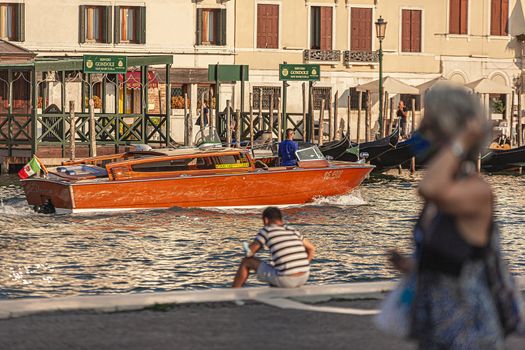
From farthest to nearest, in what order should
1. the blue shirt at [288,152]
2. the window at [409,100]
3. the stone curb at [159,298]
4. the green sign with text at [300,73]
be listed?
the window at [409,100] → the green sign with text at [300,73] → the blue shirt at [288,152] → the stone curb at [159,298]

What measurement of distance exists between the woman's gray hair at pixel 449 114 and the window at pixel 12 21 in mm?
41165

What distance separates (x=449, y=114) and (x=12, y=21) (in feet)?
136

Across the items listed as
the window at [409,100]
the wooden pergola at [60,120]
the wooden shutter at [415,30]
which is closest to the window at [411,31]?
the wooden shutter at [415,30]

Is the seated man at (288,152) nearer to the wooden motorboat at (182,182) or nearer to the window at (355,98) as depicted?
the wooden motorboat at (182,182)

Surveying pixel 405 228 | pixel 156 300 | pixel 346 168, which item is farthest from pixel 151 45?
pixel 156 300

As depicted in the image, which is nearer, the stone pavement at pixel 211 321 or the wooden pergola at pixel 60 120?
the stone pavement at pixel 211 321

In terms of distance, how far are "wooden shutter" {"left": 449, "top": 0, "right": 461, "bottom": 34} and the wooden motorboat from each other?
2444cm

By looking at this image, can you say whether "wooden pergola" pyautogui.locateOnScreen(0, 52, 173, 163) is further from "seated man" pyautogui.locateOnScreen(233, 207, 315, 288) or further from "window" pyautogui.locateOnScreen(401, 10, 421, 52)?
"seated man" pyautogui.locateOnScreen(233, 207, 315, 288)

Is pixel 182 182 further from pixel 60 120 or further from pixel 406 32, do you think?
pixel 406 32

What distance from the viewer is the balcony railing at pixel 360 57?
48.7 m

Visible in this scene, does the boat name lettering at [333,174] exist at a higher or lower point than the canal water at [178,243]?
higher

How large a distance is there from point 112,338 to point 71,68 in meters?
28.9

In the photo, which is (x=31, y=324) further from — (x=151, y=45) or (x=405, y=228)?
(x=151, y=45)

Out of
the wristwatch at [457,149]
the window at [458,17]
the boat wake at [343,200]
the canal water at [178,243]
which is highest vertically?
the window at [458,17]
